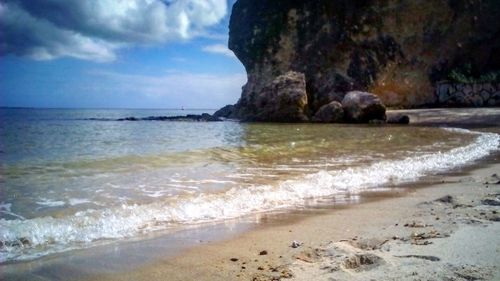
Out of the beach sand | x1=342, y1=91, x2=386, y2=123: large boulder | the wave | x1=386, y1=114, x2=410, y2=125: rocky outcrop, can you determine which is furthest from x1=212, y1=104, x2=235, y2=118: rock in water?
the beach sand

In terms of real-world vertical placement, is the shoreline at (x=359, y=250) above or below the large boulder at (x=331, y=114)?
below

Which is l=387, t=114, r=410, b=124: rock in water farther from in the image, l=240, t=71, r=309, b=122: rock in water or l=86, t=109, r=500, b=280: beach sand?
l=86, t=109, r=500, b=280: beach sand

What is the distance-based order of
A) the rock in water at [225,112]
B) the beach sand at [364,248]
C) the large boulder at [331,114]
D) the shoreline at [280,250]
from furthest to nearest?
the rock in water at [225,112]
the large boulder at [331,114]
the shoreline at [280,250]
the beach sand at [364,248]

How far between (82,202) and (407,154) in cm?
816

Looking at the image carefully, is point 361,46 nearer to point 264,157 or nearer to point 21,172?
point 264,157

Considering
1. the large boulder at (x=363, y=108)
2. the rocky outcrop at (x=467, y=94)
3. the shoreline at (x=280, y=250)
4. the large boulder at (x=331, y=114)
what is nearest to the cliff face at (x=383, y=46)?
the rocky outcrop at (x=467, y=94)

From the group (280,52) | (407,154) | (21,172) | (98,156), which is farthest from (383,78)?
(21,172)

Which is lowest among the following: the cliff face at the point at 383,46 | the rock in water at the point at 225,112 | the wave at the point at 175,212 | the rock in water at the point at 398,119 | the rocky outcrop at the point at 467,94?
the wave at the point at 175,212

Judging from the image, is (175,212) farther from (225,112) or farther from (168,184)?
(225,112)

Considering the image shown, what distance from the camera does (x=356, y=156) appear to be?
10336mm

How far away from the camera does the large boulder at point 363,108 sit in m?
27.0

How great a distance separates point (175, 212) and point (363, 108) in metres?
24.2

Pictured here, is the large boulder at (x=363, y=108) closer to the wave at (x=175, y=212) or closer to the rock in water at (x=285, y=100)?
Answer: the rock in water at (x=285, y=100)

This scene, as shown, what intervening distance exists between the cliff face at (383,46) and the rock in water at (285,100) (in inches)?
56.7
